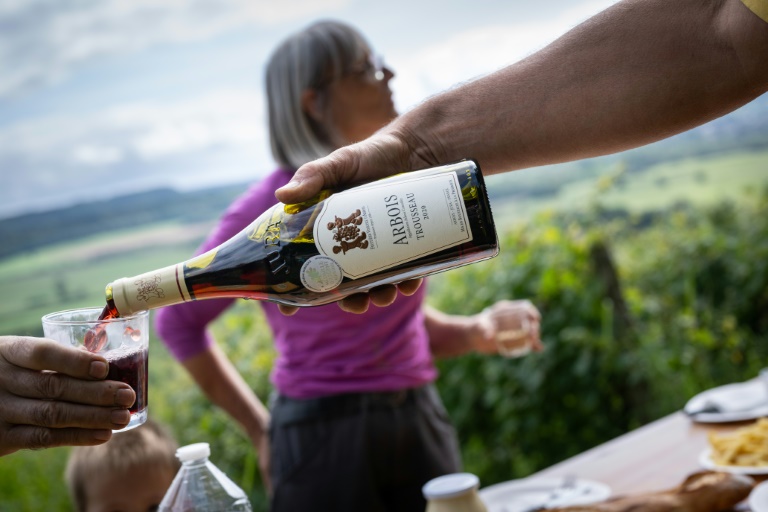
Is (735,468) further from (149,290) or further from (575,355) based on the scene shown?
(575,355)

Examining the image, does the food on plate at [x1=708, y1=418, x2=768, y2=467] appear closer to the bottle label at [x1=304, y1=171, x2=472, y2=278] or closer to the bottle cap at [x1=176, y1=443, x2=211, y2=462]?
the bottle label at [x1=304, y1=171, x2=472, y2=278]

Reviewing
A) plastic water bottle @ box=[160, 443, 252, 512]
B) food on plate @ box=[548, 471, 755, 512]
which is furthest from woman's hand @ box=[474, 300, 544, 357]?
plastic water bottle @ box=[160, 443, 252, 512]

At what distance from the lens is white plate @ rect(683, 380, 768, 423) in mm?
1853

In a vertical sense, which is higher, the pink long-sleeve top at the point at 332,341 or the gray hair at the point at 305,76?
the gray hair at the point at 305,76

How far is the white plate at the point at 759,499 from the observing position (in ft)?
4.07

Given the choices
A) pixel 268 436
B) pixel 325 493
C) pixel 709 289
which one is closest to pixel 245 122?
pixel 268 436

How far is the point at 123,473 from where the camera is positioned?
1.69 m

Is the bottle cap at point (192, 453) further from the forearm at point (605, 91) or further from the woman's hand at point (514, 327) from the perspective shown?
the woman's hand at point (514, 327)

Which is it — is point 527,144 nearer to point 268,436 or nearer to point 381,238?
point 381,238

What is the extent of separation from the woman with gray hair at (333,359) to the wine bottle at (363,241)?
791 millimetres

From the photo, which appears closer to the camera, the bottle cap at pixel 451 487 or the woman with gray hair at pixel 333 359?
the bottle cap at pixel 451 487

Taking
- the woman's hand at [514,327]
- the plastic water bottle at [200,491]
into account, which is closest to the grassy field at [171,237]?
the woman's hand at [514,327]

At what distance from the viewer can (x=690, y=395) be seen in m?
3.37

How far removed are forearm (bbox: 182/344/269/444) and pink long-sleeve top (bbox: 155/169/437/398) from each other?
172mm
